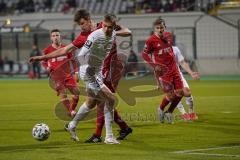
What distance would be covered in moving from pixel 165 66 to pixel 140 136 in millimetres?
3657

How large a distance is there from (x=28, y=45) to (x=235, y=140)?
39.9m

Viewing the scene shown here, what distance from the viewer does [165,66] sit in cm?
1728

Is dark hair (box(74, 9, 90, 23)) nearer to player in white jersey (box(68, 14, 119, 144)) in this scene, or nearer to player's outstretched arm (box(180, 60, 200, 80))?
player in white jersey (box(68, 14, 119, 144))

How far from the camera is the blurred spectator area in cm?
4792

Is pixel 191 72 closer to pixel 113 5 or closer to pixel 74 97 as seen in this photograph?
pixel 74 97

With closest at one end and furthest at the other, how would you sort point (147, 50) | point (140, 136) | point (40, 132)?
point (40, 132) < point (140, 136) < point (147, 50)

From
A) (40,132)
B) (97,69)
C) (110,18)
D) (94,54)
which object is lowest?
(40,132)

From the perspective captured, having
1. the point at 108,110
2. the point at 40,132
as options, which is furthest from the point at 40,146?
the point at 108,110

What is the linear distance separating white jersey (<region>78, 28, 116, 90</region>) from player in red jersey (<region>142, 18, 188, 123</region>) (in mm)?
4405

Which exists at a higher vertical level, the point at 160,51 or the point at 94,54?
the point at 94,54

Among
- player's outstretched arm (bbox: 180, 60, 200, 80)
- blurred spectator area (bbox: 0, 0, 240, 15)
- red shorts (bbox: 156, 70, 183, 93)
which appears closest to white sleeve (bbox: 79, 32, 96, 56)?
player's outstretched arm (bbox: 180, 60, 200, 80)

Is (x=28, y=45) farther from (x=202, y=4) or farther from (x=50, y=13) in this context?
(x=202, y=4)

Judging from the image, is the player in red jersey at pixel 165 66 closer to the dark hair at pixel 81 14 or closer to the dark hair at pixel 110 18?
the dark hair at pixel 81 14

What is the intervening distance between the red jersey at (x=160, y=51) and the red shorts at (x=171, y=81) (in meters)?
0.19
